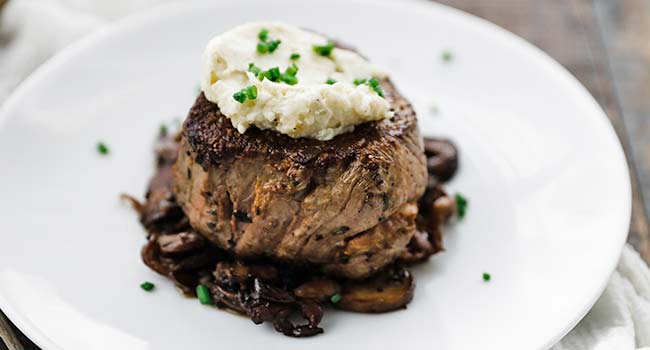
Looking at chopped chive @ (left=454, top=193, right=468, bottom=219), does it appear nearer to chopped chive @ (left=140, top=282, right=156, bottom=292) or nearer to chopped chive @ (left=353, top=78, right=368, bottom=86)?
chopped chive @ (left=353, top=78, right=368, bottom=86)

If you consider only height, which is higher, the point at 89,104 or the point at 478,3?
the point at 89,104

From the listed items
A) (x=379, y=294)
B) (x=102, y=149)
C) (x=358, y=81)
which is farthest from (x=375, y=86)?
(x=102, y=149)

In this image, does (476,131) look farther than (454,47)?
No

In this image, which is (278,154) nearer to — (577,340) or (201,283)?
(201,283)

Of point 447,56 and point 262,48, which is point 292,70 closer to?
point 262,48

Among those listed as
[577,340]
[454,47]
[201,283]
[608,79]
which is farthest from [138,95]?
[608,79]

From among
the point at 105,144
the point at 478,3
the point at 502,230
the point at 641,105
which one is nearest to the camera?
the point at 502,230
